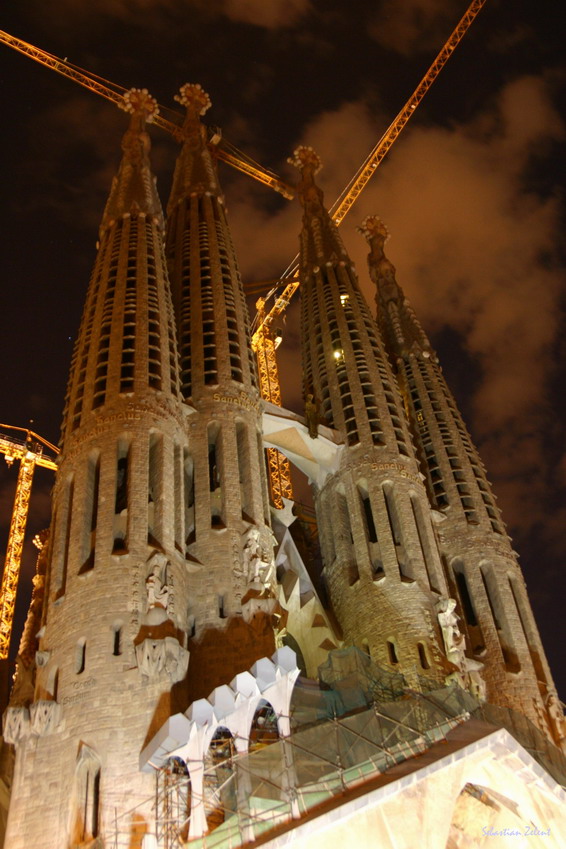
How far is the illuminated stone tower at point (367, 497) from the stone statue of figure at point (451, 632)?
359 mm

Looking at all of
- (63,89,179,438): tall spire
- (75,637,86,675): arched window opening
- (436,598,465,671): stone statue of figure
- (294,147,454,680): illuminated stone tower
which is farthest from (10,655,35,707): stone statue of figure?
(436,598,465,671): stone statue of figure

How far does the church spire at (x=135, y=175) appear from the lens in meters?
54.3

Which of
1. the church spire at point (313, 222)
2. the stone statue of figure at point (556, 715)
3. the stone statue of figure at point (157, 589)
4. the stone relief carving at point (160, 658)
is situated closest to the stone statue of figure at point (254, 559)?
the stone statue of figure at point (157, 589)

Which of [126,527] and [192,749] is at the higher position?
[126,527]

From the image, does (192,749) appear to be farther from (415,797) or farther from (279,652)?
(415,797)

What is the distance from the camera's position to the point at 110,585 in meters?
35.9

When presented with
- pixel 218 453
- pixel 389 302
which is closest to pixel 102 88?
pixel 389 302

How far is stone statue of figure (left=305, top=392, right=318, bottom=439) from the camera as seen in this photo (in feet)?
172

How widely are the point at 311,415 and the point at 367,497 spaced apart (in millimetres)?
5104

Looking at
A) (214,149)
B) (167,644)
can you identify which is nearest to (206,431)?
(167,644)

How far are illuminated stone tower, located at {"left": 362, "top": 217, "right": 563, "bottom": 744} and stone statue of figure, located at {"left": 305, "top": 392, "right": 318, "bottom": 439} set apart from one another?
680 centimetres

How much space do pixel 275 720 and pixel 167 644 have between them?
4.28 meters

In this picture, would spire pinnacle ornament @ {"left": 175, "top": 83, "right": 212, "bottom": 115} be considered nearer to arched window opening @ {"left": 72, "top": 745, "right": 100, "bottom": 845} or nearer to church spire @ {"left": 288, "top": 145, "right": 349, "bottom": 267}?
church spire @ {"left": 288, "top": 145, "right": 349, "bottom": 267}

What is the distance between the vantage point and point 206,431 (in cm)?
4584
